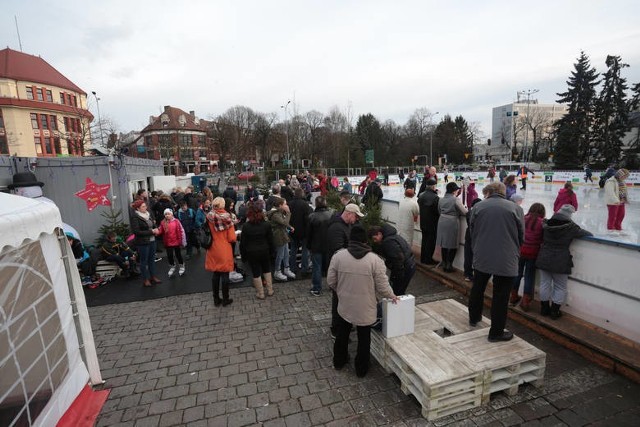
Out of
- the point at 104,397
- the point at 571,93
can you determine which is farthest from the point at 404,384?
the point at 571,93

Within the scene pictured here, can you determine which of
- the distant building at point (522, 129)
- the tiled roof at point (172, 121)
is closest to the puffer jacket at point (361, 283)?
the distant building at point (522, 129)

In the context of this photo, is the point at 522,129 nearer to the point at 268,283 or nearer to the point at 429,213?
the point at 429,213

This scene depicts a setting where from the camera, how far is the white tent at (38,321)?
2.60 metres

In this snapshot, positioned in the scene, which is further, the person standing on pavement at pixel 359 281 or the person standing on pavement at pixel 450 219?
the person standing on pavement at pixel 450 219

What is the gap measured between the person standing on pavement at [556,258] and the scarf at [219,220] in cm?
476

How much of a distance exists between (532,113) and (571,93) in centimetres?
4660

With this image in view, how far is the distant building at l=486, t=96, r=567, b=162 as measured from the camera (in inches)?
2810

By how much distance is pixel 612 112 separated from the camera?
41.3 m

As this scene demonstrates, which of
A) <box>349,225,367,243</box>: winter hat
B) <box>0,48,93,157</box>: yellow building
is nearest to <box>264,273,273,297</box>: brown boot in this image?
<box>349,225,367,243</box>: winter hat

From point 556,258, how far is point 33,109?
70.4 meters

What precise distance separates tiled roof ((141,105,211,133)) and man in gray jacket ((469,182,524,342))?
259ft

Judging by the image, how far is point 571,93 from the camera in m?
44.2

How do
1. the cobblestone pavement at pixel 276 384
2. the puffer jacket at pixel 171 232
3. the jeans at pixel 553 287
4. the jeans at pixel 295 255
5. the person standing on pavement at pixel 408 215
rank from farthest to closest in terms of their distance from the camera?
the jeans at pixel 295 255 → the person standing on pavement at pixel 408 215 → the puffer jacket at pixel 171 232 → the jeans at pixel 553 287 → the cobblestone pavement at pixel 276 384

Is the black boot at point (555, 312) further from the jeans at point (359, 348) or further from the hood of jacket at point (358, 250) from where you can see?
the hood of jacket at point (358, 250)
